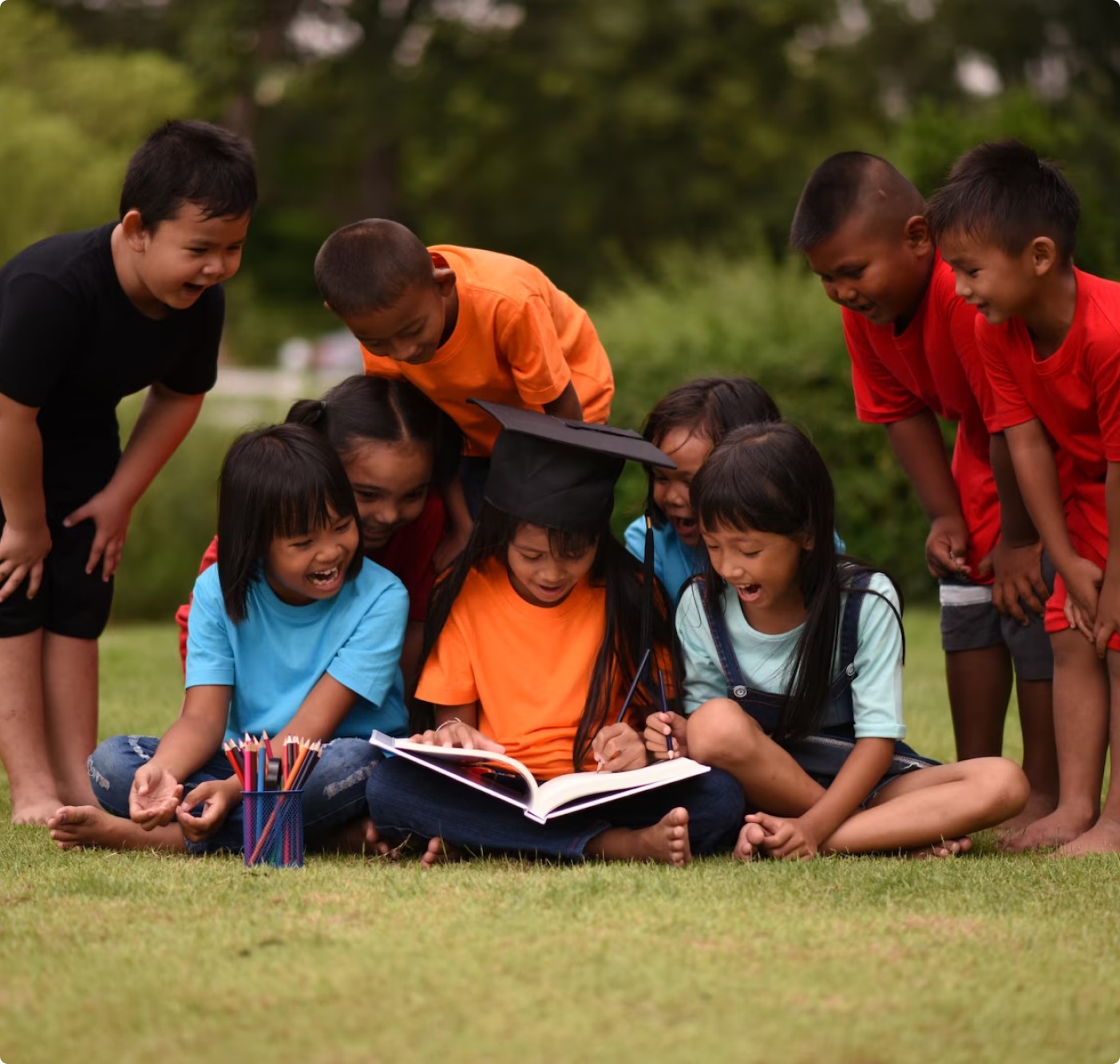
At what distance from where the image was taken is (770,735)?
3.70 m

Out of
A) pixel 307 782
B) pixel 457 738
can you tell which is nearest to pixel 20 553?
pixel 307 782

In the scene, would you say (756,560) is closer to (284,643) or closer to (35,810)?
(284,643)

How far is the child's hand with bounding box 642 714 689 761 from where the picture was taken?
3568mm

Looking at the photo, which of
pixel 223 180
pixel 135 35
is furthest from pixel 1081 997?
pixel 135 35

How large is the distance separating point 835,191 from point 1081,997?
2277 millimetres

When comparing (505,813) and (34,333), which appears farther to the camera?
(34,333)

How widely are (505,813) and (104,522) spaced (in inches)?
60.7

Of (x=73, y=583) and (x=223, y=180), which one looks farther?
(x=73, y=583)

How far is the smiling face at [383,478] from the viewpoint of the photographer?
409 cm

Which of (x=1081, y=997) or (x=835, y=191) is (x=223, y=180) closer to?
(x=835, y=191)

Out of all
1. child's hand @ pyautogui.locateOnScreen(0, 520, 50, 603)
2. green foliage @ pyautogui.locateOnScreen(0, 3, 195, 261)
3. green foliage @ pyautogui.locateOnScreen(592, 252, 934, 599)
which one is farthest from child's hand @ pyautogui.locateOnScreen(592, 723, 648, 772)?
green foliage @ pyautogui.locateOnScreen(0, 3, 195, 261)

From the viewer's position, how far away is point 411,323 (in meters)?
3.86

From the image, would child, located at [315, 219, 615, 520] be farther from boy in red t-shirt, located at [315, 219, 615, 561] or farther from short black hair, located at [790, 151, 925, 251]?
short black hair, located at [790, 151, 925, 251]

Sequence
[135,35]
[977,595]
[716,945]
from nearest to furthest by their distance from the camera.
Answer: [716,945] → [977,595] → [135,35]
